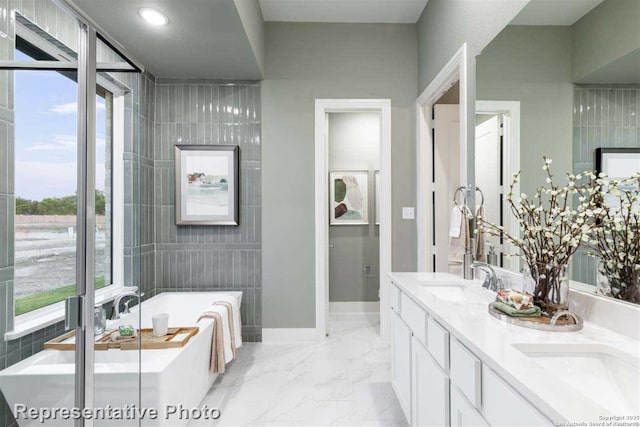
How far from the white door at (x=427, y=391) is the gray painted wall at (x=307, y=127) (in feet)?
5.28

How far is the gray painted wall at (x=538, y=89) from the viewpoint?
1326mm

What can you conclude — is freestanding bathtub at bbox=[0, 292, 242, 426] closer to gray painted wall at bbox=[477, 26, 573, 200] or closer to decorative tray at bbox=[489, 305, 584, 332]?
decorative tray at bbox=[489, 305, 584, 332]

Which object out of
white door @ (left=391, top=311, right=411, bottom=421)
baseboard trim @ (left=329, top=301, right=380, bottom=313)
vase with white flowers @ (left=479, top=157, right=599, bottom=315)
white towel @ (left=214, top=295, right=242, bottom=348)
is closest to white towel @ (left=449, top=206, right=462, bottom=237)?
white door @ (left=391, top=311, right=411, bottom=421)

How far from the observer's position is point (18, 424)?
91cm

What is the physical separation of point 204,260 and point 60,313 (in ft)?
7.41

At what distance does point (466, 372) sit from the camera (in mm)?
1074

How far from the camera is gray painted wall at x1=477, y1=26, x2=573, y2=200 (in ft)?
4.35

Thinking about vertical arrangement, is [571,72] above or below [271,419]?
above

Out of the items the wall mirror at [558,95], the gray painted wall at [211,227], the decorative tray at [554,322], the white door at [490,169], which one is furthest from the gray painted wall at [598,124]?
the gray painted wall at [211,227]

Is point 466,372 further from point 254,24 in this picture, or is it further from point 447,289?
point 254,24

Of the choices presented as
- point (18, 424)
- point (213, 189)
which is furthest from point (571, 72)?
point (213, 189)

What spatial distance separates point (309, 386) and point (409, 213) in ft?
5.78

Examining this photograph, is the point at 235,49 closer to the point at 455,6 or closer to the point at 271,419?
the point at 455,6

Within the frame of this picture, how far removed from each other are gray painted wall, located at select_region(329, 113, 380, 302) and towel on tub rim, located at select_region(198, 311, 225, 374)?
194 centimetres
